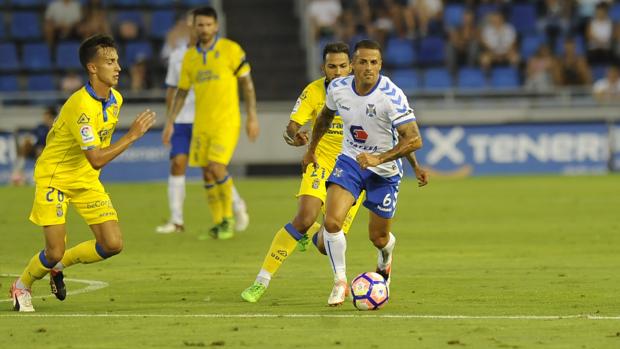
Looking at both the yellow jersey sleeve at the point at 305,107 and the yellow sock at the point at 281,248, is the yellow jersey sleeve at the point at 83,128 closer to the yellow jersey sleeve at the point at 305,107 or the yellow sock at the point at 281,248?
the yellow sock at the point at 281,248

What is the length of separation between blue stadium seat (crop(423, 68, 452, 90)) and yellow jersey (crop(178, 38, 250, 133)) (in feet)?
47.4

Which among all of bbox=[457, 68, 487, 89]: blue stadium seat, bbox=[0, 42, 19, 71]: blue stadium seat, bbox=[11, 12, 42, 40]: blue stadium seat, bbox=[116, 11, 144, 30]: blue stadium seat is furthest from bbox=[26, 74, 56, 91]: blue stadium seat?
→ bbox=[457, 68, 487, 89]: blue stadium seat

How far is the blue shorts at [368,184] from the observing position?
10453 millimetres

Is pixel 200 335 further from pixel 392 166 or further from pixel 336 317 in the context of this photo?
pixel 392 166

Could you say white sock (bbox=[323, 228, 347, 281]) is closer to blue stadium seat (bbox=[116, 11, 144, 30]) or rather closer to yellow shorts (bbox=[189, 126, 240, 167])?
yellow shorts (bbox=[189, 126, 240, 167])

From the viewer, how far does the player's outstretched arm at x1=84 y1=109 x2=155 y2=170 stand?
9.56m

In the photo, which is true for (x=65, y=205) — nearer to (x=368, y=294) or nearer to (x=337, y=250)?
(x=337, y=250)

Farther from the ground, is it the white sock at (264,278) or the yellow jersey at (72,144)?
the yellow jersey at (72,144)

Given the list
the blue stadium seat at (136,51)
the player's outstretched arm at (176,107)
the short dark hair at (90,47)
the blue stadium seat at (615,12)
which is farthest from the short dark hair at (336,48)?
the blue stadium seat at (615,12)

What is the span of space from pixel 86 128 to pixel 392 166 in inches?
94.1

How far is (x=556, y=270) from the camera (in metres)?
12.7

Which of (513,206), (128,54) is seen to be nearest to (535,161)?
(513,206)

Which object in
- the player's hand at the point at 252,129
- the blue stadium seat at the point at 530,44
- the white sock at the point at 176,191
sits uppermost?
the player's hand at the point at 252,129

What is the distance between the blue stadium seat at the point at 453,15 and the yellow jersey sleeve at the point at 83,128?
2245 cm
